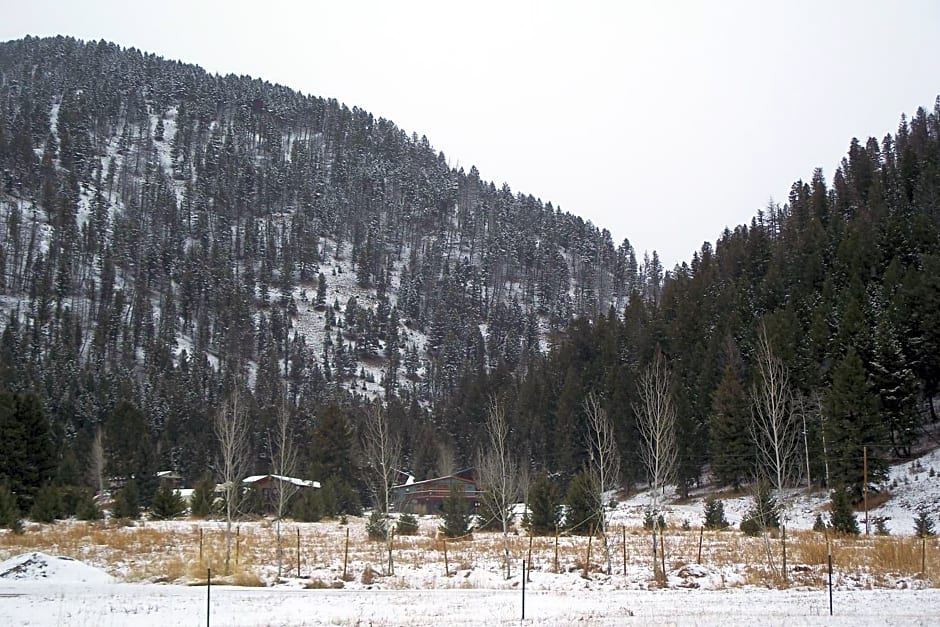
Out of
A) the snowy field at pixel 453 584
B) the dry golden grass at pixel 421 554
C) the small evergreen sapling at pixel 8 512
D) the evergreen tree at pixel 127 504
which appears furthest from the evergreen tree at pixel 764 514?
the evergreen tree at pixel 127 504

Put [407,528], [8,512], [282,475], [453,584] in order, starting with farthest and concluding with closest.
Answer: [407,528], [8,512], [282,475], [453,584]

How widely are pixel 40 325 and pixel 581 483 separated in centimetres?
14019

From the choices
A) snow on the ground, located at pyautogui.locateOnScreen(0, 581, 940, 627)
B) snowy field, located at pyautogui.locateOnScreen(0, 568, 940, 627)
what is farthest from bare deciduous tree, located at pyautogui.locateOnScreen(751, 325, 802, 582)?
snowy field, located at pyautogui.locateOnScreen(0, 568, 940, 627)

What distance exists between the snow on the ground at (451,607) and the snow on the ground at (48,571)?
0.92 metres

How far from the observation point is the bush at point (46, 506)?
46.6 m

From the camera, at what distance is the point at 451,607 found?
20.6m

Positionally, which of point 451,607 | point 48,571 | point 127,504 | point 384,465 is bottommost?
point 451,607

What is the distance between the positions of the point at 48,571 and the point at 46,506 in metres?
24.7

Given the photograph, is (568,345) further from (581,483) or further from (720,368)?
(581,483)

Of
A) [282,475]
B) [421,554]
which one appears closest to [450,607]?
[421,554]

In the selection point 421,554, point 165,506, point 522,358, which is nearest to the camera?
point 421,554

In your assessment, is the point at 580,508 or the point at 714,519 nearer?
the point at 580,508

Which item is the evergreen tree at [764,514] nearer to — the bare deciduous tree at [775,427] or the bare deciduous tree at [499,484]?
the bare deciduous tree at [775,427]

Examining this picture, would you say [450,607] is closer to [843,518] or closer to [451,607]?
[451,607]
